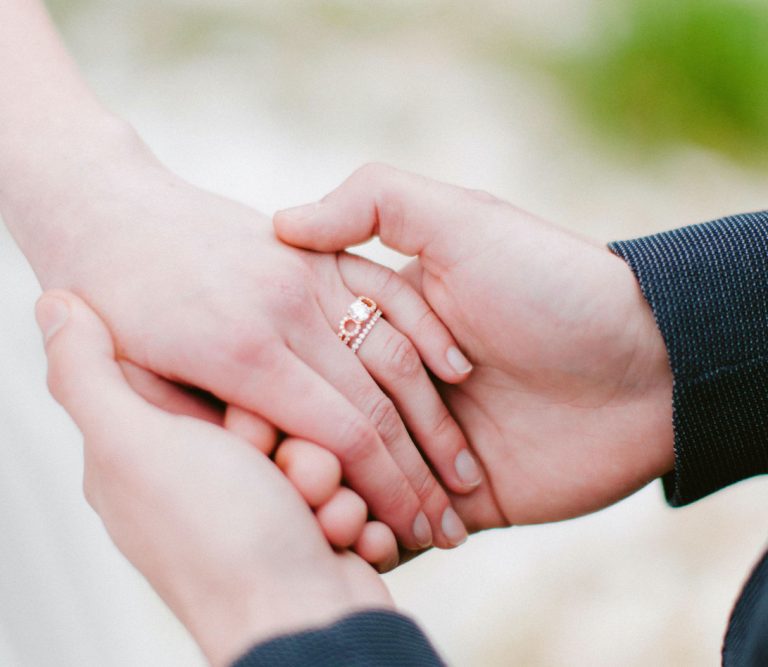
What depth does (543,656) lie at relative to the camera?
1553 mm

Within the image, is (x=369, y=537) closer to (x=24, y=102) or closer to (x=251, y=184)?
(x=24, y=102)

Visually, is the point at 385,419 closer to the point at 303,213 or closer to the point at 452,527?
the point at 452,527

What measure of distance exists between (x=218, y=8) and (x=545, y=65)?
764mm

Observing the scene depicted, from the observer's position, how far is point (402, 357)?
1.12m

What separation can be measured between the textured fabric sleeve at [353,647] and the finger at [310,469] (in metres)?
0.21

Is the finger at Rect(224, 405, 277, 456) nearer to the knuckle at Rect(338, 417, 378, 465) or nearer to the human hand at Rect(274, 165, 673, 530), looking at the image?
the knuckle at Rect(338, 417, 378, 465)

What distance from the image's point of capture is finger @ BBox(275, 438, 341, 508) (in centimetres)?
96

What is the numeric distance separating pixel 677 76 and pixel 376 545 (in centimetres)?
158

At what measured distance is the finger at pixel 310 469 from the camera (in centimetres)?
96

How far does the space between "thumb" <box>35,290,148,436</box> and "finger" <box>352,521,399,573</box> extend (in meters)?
0.27

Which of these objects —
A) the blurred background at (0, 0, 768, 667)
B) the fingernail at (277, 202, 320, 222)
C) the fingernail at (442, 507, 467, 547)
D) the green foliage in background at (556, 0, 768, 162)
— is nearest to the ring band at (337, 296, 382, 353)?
the fingernail at (277, 202, 320, 222)

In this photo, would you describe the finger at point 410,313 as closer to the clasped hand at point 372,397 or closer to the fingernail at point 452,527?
the clasped hand at point 372,397

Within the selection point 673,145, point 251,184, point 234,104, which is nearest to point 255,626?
point 251,184

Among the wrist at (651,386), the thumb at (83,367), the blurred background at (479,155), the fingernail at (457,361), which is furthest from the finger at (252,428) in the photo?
the blurred background at (479,155)
